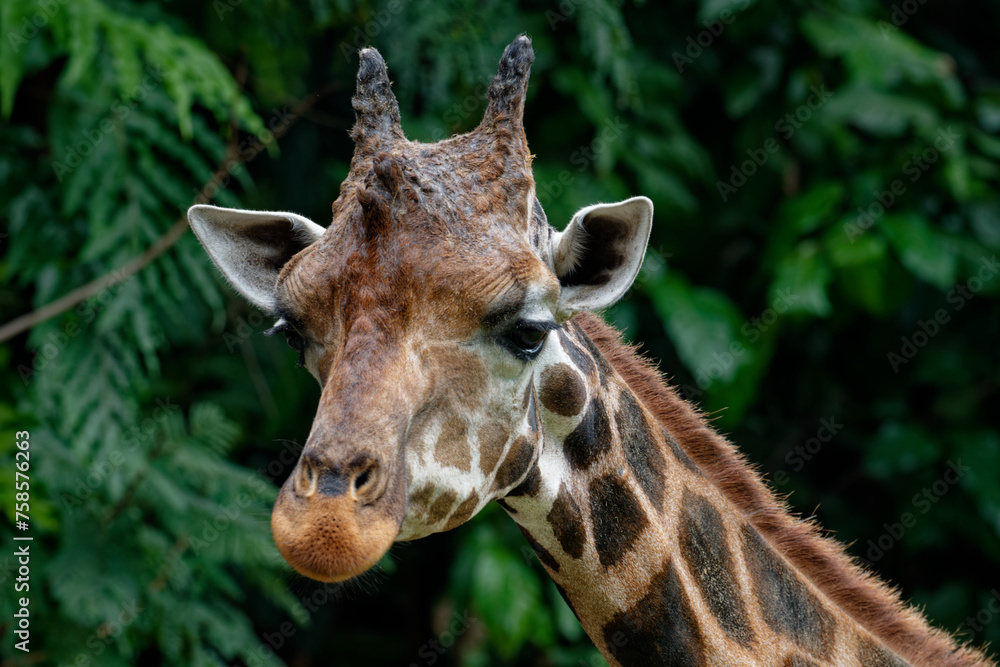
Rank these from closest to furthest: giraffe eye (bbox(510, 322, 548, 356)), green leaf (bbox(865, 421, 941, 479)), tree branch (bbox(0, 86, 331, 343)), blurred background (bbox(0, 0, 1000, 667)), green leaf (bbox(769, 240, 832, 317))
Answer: giraffe eye (bbox(510, 322, 548, 356)), tree branch (bbox(0, 86, 331, 343)), blurred background (bbox(0, 0, 1000, 667)), green leaf (bbox(769, 240, 832, 317)), green leaf (bbox(865, 421, 941, 479))

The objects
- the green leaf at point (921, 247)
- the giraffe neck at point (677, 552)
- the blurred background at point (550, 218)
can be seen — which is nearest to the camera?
the giraffe neck at point (677, 552)

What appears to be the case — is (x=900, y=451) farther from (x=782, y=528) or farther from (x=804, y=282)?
(x=782, y=528)

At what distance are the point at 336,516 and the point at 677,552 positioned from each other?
1.11m

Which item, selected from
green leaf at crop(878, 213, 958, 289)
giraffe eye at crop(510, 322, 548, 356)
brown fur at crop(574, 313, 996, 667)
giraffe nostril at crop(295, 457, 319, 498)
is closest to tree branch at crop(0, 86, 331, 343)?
brown fur at crop(574, 313, 996, 667)

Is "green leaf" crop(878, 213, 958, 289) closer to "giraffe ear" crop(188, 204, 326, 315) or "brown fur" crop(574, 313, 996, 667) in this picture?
"brown fur" crop(574, 313, 996, 667)

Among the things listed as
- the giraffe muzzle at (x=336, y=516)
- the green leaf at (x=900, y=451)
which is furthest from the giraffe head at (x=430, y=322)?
the green leaf at (x=900, y=451)

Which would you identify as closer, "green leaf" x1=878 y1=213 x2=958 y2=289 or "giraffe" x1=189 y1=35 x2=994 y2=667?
"giraffe" x1=189 y1=35 x2=994 y2=667

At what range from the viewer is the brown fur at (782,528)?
9.21ft

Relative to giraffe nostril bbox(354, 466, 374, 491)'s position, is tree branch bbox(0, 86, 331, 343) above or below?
below

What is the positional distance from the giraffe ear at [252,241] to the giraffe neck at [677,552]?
34.7 inches

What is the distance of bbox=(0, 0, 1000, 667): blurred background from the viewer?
497 centimetres

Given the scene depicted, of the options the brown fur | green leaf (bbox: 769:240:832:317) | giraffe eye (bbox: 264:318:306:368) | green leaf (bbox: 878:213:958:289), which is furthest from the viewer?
green leaf (bbox: 878:213:958:289)

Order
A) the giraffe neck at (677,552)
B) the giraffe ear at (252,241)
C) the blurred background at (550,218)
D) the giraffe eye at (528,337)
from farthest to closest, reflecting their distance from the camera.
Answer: the blurred background at (550,218) → the giraffe ear at (252,241) → the giraffe neck at (677,552) → the giraffe eye at (528,337)

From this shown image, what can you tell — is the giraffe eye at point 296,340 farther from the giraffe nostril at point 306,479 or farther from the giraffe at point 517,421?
the giraffe nostril at point 306,479
